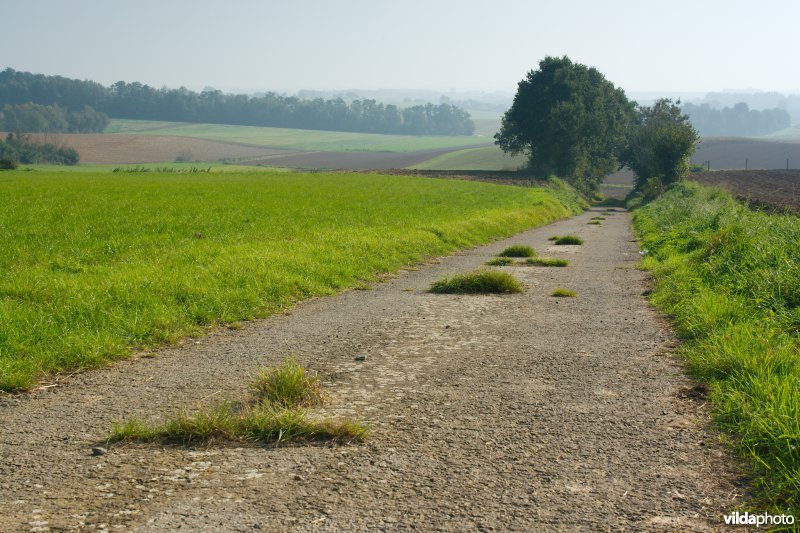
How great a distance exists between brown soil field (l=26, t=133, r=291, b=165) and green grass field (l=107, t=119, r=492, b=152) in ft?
47.8

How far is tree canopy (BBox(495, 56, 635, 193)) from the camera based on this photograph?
72.1 m

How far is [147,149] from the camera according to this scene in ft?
381

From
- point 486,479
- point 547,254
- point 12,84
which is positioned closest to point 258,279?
point 486,479

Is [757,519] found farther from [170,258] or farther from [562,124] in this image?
[562,124]

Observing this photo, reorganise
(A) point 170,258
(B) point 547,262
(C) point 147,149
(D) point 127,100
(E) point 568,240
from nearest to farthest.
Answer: (A) point 170,258
(B) point 547,262
(E) point 568,240
(C) point 147,149
(D) point 127,100

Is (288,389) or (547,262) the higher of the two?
(288,389)

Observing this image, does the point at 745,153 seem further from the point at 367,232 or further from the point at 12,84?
the point at 12,84

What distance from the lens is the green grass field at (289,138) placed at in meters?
156

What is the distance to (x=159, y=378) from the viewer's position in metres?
6.76

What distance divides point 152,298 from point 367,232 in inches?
416

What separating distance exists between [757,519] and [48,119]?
16121 centimetres

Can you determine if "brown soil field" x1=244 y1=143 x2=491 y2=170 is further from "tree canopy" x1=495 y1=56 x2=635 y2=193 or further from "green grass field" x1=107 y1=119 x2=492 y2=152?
"tree canopy" x1=495 y1=56 x2=635 y2=193

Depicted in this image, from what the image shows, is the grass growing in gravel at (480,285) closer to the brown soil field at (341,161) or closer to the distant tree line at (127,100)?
the brown soil field at (341,161)

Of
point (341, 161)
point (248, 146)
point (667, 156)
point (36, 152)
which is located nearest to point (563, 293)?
point (667, 156)
